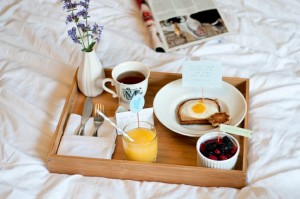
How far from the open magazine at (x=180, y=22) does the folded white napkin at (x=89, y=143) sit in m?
0.42

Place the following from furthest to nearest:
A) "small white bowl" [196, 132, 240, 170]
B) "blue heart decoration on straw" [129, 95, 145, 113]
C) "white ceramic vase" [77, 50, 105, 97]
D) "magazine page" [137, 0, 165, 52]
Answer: "magazine page" [137, 0, 165, 52], "white ceramic vase" [77, 50, 105, 97], "blue heart decoration on straw" [129, 95, 145, 113], "small white bowl" [196, 132, 240, 170]

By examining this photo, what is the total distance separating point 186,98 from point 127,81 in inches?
6.8

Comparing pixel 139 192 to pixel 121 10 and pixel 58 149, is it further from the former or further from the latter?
pixel 121 10

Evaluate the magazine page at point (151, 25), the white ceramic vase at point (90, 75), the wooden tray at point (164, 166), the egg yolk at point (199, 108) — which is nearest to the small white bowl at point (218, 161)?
the wooden tray at point (164, 166)

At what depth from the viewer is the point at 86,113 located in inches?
45.5

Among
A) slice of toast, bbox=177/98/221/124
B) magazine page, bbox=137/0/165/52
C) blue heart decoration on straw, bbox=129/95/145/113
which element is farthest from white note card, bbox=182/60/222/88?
magazine page, bbox=137/0/165/52

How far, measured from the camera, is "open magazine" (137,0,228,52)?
4.63 feet

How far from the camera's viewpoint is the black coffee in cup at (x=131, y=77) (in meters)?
1.19

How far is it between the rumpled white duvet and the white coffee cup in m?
0.13

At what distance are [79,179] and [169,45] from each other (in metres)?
0.60

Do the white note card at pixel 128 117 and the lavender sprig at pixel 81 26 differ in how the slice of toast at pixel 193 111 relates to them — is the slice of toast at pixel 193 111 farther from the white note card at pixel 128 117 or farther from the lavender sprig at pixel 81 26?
the lavender sprig at pixel 81 26

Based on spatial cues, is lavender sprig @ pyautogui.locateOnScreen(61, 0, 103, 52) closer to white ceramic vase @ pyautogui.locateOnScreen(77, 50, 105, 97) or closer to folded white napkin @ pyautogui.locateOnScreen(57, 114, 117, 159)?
white ceramic vase @ pyautogui.locateOnScreen(77, 50, 105, 97)

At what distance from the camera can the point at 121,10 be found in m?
1.57

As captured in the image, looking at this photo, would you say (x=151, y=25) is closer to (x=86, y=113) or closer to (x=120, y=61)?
(x=120, y=61)
